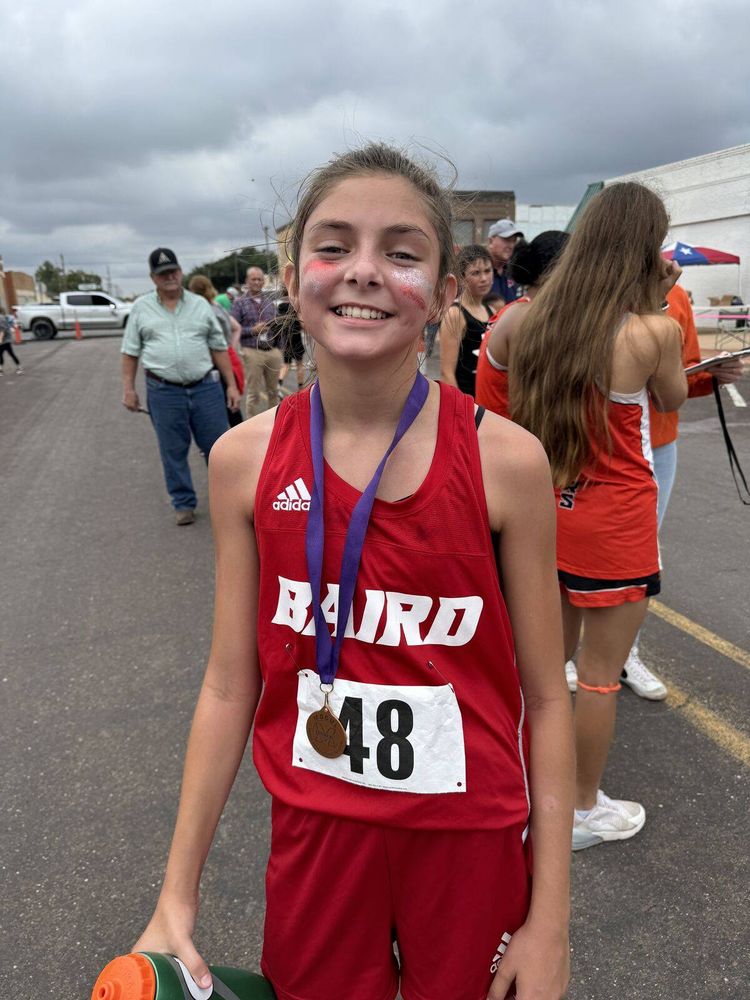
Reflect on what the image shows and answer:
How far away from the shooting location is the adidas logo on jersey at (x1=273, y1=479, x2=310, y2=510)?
113 cm

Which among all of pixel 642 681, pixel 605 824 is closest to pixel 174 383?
pixel 642 681

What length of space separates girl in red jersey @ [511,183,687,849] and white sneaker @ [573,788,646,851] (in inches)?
1.1

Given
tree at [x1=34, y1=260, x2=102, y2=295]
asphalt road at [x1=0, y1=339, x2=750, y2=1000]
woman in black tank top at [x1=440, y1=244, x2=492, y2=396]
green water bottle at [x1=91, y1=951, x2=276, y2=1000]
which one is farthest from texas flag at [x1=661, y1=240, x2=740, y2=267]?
tree at [x1=34, y1=260, x2=102, y2=295]

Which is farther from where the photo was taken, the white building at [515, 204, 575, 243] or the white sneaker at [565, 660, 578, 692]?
the white building at [515, 204, 575, 243]

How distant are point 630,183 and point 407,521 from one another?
5.24 feet

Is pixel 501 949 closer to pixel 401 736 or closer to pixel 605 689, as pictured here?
pixel 401 736

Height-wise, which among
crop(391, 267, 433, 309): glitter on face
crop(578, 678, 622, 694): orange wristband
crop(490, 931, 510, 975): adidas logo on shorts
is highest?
crop(391, 267, 433, 309): glitter on face

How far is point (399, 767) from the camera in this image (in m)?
1.12

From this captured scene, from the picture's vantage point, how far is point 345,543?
1097mm

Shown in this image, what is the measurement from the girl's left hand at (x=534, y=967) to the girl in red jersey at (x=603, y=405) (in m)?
1.15

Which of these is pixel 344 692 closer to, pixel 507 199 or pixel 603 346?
pixel 603 346

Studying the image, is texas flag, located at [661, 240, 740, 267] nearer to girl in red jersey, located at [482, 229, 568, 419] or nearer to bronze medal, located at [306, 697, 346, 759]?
girl in red jersey, located at [482, 229, 568, 419]

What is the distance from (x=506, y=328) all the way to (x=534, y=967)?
218 centimetres

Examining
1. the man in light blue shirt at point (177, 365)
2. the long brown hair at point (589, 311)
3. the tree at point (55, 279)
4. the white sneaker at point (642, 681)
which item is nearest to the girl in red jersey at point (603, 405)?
the long brown hair at point (589, 311)
